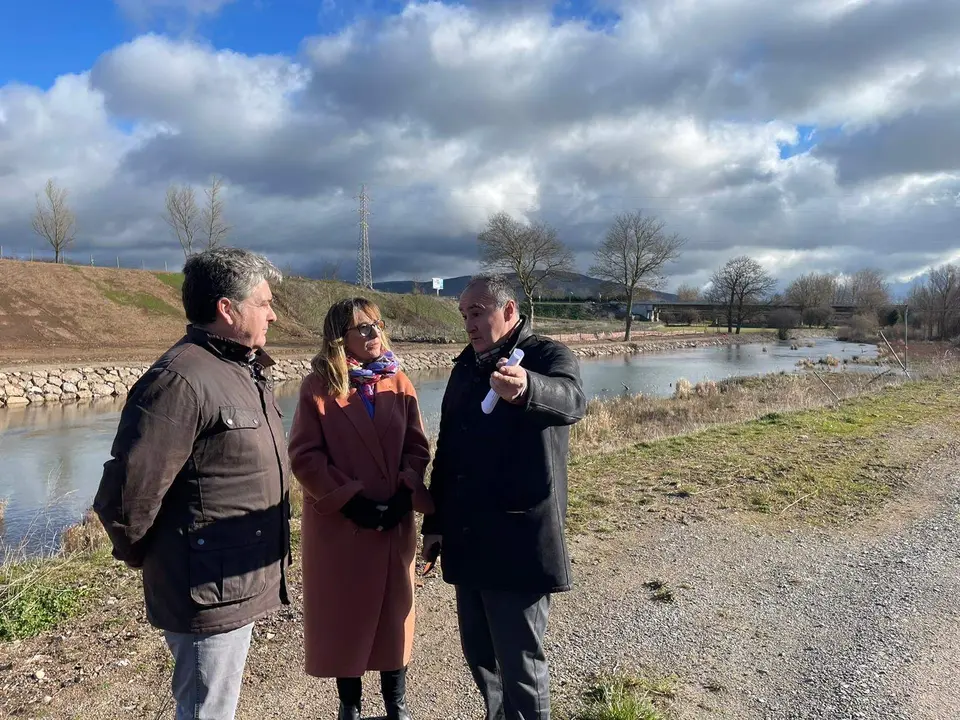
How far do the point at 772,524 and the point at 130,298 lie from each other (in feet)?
137

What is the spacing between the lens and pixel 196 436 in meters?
2.00

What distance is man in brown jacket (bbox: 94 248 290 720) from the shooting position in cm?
192

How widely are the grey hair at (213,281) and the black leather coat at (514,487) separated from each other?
0.94m

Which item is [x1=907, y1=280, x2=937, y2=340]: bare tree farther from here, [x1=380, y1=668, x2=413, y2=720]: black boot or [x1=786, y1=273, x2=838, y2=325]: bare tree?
[x1=380, y1=668, x2=413, y2=720]: black boot

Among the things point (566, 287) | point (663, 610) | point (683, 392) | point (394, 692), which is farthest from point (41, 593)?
point (566, 287)

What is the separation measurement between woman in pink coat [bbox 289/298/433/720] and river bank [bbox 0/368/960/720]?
1.58ft

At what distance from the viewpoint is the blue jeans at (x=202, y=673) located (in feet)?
6.71

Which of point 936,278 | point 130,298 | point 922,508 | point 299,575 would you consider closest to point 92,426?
point 299,575

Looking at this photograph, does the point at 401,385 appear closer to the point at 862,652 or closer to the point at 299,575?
the point at 299,575

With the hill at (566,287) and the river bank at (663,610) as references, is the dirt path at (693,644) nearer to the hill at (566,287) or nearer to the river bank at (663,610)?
the river bank at (663,610)

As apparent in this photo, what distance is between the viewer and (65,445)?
13.3 meters

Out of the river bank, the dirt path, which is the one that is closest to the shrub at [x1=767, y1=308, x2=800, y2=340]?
the river bank

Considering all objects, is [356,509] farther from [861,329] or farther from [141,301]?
[861,329]

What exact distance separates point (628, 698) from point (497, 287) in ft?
6.21
